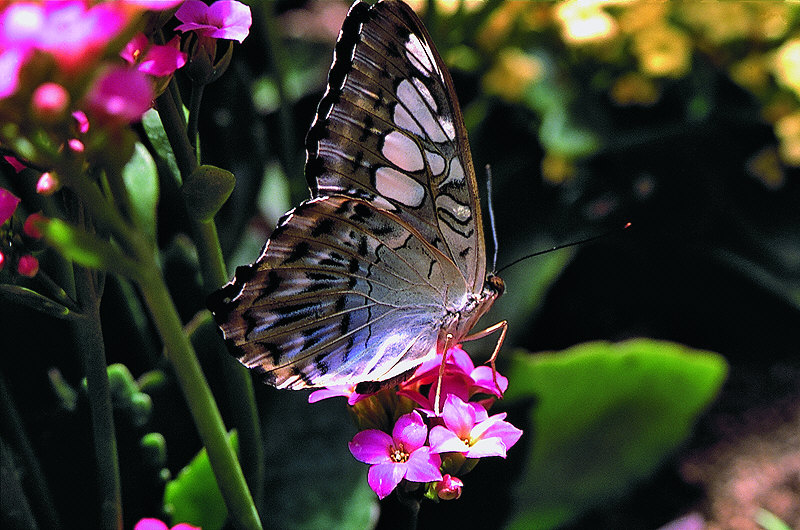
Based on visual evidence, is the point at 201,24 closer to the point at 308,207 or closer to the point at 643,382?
the point at 308,207

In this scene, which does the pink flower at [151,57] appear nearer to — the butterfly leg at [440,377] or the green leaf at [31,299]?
the green leaf at [31,299]

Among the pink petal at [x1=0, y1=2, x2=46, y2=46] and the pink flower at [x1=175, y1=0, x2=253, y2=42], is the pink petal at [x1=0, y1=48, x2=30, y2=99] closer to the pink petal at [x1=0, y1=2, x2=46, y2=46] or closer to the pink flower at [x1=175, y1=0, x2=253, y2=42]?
the pink petal at [x1=0, y1=2, x2=46, y2=46]

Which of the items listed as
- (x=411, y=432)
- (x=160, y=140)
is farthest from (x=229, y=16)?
(x=411, y=432)

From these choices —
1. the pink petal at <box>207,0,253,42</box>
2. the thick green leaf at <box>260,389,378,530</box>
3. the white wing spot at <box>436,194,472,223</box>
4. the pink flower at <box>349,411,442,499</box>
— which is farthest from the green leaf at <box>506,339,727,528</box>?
the pink petal at <box>207,0,253,42</box>

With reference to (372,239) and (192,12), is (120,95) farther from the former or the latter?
(372,239)

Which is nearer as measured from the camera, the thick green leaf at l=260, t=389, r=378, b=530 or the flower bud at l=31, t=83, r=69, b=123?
the flower bud at l=31, t=83, r=69, b=123

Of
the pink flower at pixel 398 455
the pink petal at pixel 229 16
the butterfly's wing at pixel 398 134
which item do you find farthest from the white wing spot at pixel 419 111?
the pink flower at pixel 398 455
